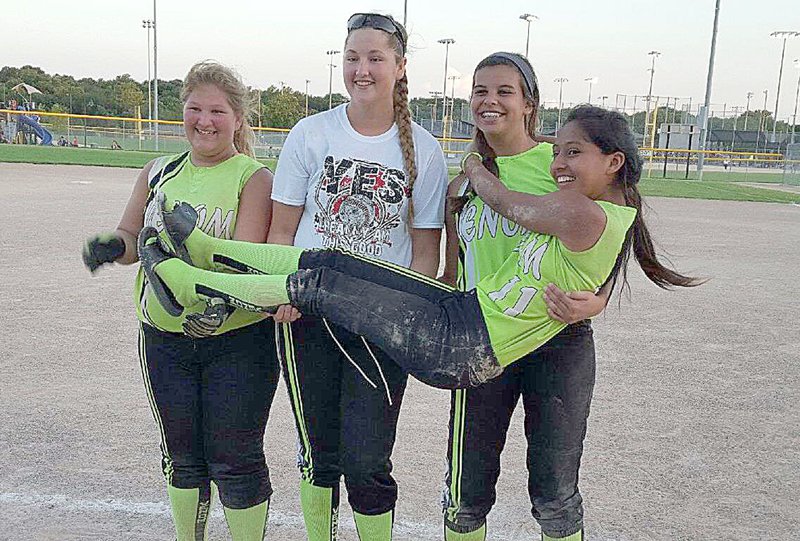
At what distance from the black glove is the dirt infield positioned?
1197 millimetres

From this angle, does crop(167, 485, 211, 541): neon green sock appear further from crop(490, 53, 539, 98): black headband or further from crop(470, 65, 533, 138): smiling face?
crop(490, 53, 539, 98): black headband

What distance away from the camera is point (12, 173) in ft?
65.9

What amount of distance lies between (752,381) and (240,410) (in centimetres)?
417

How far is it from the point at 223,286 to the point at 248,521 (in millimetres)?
987

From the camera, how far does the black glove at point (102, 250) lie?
306 cm

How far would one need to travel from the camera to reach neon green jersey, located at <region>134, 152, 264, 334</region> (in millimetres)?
2963

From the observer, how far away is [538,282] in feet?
8.72

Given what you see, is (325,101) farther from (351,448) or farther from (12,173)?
(351,448)

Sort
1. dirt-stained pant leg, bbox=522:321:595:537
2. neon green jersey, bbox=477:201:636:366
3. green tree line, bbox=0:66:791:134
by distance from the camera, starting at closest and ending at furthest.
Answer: neon green jersey, bbox=477:201:636:366, dirt-stained pant leg, bbox=522:321:595:537, green tree line, bbox=0:66:791:134

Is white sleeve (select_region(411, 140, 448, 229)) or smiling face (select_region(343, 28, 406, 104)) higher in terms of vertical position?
smiling face (select_region(343, 28, 406, 104))

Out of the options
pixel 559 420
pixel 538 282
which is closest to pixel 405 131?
pixel 538 282

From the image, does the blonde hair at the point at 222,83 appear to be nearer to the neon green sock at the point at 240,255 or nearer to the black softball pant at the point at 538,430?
the neon green sock at the point at 240,255

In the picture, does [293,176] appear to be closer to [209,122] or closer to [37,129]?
[209,122]

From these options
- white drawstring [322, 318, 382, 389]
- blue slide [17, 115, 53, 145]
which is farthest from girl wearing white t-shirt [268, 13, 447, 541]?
blue slide [17, 115, 53, 145]
